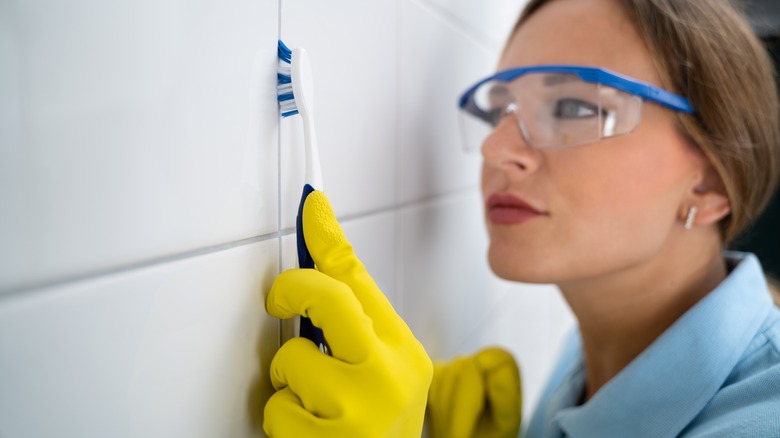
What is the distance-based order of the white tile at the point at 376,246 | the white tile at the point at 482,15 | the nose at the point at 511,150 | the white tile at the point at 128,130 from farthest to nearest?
the white tile at the point at 482,15
the nose at the point at 511,150
the white tile at the point at 376,246
the white tile at the point at 128,130

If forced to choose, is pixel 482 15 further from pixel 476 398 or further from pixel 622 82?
pixel 476 398

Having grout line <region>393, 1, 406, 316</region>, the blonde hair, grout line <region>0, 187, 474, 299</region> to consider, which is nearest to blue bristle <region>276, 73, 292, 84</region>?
grout line <region>0, 187, 474, 299</region>

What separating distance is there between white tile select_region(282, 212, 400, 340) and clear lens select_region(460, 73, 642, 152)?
21 cm

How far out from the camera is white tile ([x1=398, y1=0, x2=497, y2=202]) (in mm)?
721

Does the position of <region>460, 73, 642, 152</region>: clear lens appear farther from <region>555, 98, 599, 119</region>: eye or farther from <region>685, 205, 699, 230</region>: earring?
<region>685, 205, 699, 230</region>: earring

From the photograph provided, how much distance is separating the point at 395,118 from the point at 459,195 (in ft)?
0.99

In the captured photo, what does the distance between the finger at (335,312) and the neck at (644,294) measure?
460 mm

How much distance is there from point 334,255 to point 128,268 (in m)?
0.16

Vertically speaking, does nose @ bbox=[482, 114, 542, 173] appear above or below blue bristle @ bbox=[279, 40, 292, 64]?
below

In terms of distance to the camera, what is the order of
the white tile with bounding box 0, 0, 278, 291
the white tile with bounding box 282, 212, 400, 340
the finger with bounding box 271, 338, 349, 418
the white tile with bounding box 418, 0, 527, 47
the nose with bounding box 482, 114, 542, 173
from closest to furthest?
the white tile with bounding box 0, 0, 278, 291, the finger with bounding box 271, 338, 349, 418, the white tile with bounding box 282, 212, 400, 340, the nose with bounding box 482, 114, 542, 173, the white tile with bounding box 418, 0, 527, 47

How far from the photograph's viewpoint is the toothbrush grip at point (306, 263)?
45 centimetres

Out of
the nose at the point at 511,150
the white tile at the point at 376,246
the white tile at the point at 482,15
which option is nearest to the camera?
the white tile at the point at 376,246

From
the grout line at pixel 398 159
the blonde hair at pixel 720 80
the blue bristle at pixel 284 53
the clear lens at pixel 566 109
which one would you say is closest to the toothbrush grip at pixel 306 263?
the blue bristle at pixel 284 53

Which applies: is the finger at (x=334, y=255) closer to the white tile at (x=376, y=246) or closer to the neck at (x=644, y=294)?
the white tile at (x=376, y=246)
